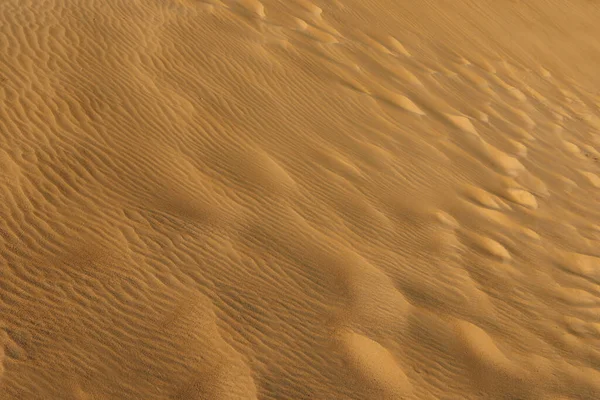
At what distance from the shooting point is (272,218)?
4906mm

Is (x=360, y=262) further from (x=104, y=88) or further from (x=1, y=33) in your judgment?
(x=1, y=33)

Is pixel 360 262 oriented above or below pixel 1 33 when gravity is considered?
above

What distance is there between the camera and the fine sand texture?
371 cm

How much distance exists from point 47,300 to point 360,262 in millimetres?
2119

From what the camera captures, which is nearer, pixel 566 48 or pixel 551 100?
pixel 551 100

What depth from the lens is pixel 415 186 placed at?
5926 millimetres

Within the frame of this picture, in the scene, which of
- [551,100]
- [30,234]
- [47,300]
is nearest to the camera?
[47,300]

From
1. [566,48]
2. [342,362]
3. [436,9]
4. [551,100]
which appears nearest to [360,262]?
[342,362]

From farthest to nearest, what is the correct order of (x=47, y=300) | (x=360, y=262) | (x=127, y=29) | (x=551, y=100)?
(x=551, y=100)
(x=127, y=29)
(x=360, y=262)
(x=47, y=300)

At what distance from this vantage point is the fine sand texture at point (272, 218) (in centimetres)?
371

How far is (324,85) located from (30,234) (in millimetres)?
4015

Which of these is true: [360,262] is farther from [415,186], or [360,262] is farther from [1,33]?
[1,33]

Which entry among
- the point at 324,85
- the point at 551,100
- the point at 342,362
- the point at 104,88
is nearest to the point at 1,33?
the point at 104,88

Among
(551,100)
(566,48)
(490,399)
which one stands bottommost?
→ (490,399)
